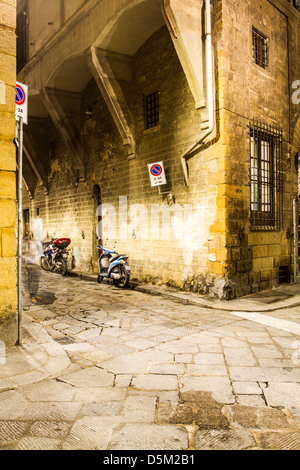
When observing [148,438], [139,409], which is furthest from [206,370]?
[148,438]

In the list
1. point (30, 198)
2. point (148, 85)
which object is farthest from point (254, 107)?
point (30, 198)

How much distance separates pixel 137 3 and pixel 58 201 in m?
8.51

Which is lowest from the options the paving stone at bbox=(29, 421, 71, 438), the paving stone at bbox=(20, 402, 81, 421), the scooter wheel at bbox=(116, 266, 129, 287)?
the paving stone at bbox=(20, 402, 81, 421)

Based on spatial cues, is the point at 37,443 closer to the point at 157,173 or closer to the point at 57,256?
the point at 157,173

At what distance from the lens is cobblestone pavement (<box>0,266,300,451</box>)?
2.30m

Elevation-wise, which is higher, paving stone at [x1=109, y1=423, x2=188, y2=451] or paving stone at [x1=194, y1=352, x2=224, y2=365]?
paving stone at [x1=109, y1=423, x2=188, y2=451]

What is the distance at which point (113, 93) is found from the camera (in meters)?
9.52

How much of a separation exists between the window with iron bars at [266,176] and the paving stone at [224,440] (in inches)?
233

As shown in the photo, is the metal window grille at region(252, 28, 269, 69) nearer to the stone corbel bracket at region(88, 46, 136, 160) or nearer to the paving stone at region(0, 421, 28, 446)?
the stone corbel bracket at region(88, 46, 136, 160)

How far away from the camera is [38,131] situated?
52.2ft

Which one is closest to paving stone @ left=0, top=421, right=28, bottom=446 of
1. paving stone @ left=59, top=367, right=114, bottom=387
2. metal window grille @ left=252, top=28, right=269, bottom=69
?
paving stone @ left=59, top=367, right=114, bottom=387

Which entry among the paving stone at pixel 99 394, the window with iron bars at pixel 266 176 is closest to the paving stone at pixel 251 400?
the paving stone at pixel 99 394

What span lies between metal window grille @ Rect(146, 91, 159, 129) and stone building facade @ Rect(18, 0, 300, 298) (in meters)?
0.04
